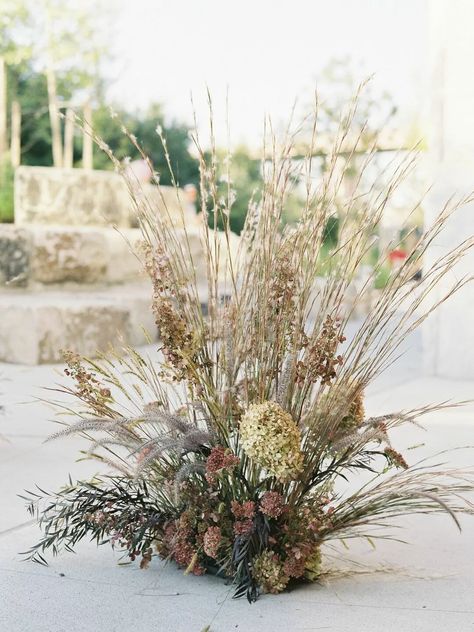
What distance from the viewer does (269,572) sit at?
2.06 m

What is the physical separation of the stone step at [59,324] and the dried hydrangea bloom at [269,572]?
4125 mm

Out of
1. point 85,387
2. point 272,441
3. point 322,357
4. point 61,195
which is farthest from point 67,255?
point 272,441

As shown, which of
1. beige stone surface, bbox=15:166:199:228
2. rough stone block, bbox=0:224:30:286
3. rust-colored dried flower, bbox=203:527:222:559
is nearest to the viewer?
rust-colored dried flower, bbox=203:527:222:559

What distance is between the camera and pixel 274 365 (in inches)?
85.4

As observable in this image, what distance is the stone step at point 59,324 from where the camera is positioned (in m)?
6.29

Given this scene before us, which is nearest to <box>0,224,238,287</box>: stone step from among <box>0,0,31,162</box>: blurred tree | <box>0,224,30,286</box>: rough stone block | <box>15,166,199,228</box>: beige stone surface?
<box>0,224,30,286</box>: rough stone block

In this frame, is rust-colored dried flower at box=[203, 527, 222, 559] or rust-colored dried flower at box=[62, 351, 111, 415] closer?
rust-colored dried flower at box=[203, 527, 222, 559]

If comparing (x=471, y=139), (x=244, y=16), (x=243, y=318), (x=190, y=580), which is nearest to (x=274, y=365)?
(x=243, y=318)

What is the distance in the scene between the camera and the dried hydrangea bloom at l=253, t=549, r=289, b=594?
81.2 inches

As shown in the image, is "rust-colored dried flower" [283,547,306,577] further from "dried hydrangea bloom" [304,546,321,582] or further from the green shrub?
the green shrub

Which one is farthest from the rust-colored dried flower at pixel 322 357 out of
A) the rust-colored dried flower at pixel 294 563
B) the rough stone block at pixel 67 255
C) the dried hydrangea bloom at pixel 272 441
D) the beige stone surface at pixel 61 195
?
the beige stone surface at pixel 61 195

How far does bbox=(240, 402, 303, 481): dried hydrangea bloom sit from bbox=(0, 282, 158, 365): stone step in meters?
4.18

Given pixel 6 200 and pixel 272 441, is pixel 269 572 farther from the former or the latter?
pixel 6 200

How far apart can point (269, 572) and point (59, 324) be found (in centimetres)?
451
